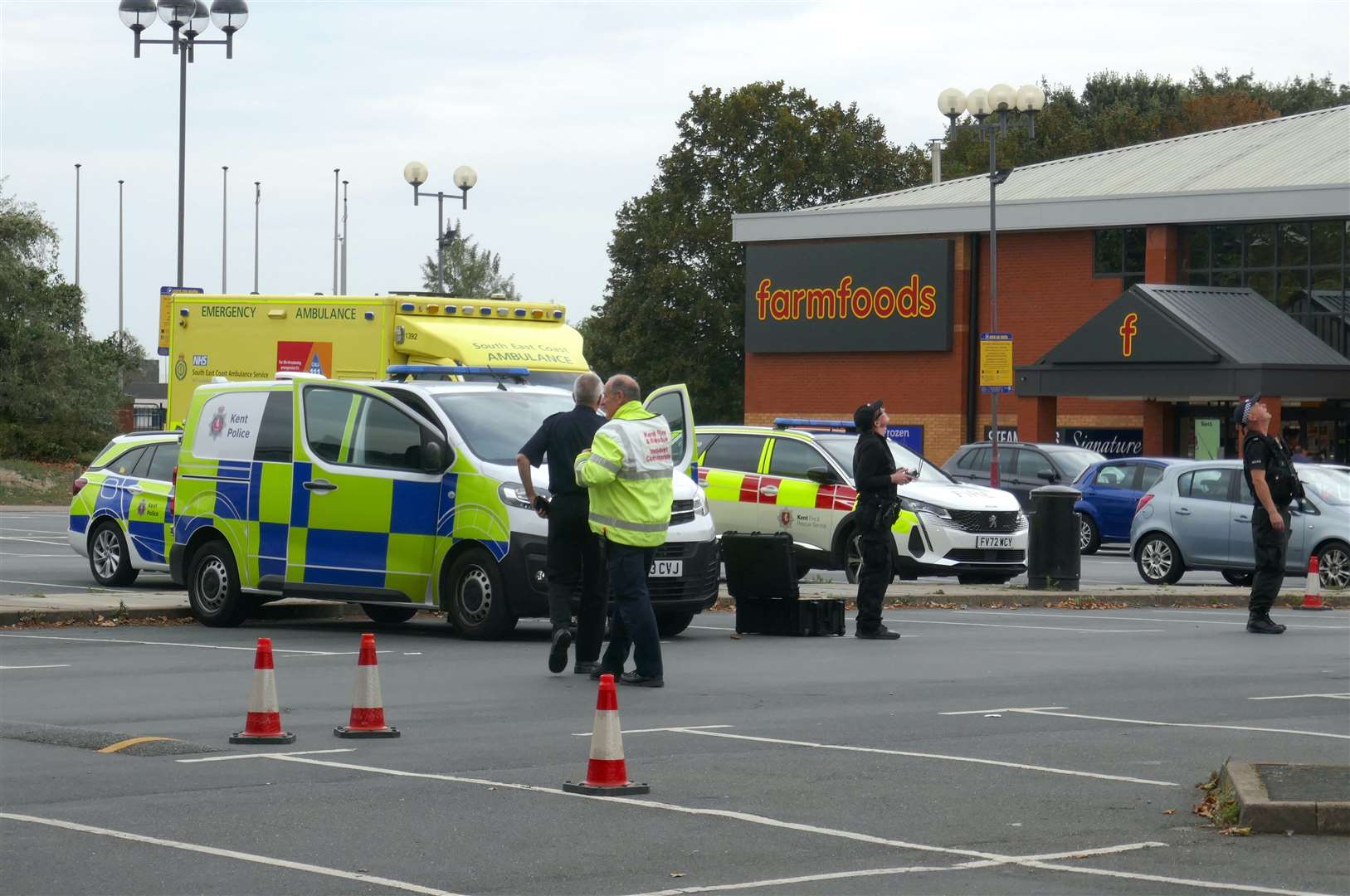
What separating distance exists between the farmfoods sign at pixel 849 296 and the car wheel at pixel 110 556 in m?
32.5

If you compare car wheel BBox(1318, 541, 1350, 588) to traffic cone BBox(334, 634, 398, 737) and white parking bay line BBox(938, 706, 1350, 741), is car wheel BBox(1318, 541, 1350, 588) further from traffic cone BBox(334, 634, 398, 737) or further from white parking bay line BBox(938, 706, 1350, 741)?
traffic cone BBox(334, 634, 398, 737)

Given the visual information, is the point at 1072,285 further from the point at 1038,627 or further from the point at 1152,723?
the point at 1152,723

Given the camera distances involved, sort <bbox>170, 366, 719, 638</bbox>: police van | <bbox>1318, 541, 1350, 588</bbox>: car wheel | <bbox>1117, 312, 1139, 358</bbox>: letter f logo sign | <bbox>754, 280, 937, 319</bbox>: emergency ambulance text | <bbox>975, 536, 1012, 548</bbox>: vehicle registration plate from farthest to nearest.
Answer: <bbox>754, 280, 937, 319</bbox>: emergency ambulance text, <bbox>1117, 312, 1139, 358</bbox>: letter f logo sign, <bbox>1318, 541, 1350, 588</bbox>: car wheel, <bbox>975, 536, 1012, 548</bbox>: vehicle registration plate, <bbox>170, 366, 719, 638</bbox>: police van

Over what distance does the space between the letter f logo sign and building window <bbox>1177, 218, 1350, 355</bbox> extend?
13.6 ft

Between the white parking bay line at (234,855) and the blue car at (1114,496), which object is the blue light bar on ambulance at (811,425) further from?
the white parking bay line at (234,855)

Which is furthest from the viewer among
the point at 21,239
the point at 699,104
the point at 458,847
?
the point at 699,104

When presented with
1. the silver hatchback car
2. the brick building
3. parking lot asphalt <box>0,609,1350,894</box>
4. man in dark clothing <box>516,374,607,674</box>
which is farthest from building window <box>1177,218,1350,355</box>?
man in dark clothing <box>516,374,607,674</box>

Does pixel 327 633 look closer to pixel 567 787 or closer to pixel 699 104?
pixel 567 787

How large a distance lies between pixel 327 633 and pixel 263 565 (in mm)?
718

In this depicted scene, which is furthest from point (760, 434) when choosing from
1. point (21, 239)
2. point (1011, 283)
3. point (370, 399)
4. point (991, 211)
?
point (21, 239)

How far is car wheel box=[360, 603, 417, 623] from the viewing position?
1724 cm

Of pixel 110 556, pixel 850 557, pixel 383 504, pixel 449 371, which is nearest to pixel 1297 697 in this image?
pixel 383 504

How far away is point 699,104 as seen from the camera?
230 feet

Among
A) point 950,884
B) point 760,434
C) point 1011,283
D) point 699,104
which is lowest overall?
point 950,884
